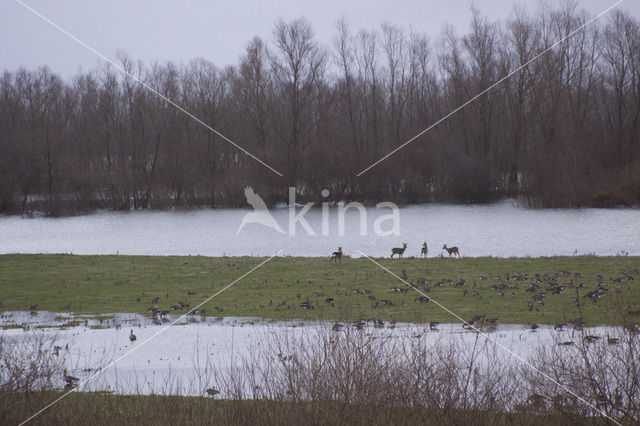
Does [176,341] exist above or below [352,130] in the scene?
below

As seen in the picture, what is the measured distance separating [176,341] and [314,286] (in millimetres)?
5998

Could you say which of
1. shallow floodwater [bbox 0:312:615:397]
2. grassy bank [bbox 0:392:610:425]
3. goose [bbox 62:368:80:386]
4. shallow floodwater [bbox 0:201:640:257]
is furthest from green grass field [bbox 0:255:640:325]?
goose [bbox 62:368:80:386]

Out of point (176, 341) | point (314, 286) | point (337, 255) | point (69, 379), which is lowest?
point (69, 379)

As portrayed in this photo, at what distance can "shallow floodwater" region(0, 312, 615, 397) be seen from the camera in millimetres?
11320

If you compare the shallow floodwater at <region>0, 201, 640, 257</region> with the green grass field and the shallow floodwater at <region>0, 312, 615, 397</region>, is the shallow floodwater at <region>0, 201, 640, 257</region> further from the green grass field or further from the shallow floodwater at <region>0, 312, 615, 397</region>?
the shallow floodwater at <region>0, 312, 615, 397</region>

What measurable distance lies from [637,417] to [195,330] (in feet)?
31.2

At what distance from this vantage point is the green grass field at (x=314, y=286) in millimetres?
15969

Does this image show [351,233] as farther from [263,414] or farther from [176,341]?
[263,414]

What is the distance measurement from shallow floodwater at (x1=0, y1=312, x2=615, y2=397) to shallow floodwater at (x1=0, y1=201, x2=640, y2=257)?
13.2m

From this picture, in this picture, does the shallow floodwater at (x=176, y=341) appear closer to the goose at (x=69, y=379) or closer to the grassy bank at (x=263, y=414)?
the goose at (x=69, y=379)

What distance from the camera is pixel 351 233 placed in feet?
120

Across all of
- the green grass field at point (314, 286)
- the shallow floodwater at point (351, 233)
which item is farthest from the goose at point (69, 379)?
the shallow floodwater at point (351, 233)

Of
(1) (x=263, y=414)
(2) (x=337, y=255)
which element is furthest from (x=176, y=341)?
(2) (x=337, y=255)

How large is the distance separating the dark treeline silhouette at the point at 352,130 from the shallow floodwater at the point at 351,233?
15.8 feet
